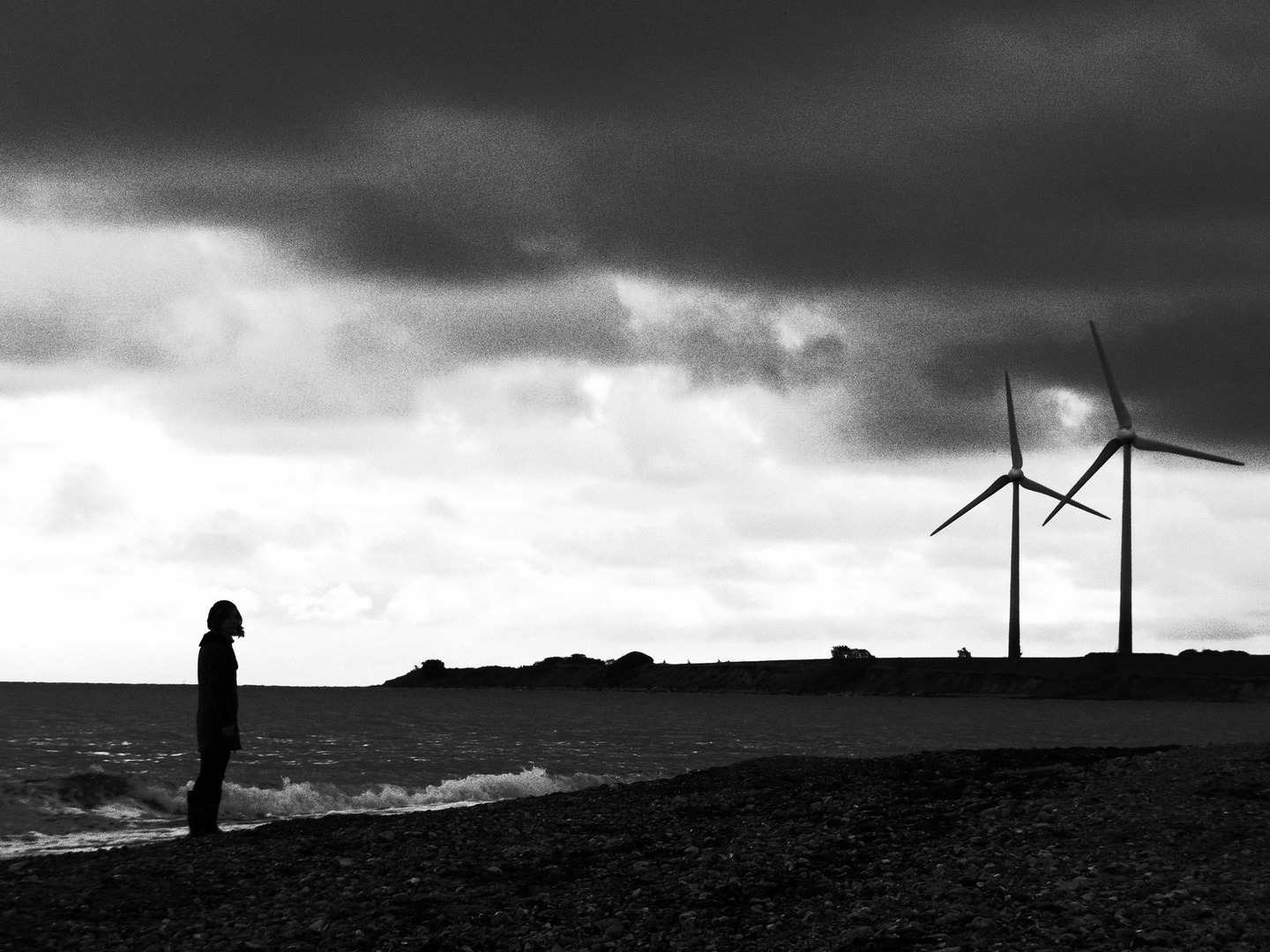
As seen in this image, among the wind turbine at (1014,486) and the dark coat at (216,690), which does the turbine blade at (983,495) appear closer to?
the wind turbine at (1014,486)

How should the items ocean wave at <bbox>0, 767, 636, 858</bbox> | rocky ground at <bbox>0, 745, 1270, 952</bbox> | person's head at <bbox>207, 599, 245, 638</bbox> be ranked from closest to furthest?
rocky ground at <bbox>0, 745, 1270, 952</bbox> → person's head at <bbox>207, 599, 245, 638</bbox> → ocean wave at <bbox>0, 767, 636, 858</bbox>

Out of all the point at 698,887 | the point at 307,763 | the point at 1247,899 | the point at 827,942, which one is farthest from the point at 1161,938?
the point at 307,763

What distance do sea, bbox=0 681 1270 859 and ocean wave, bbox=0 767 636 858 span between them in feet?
0.19

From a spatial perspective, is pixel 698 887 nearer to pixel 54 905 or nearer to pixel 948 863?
pixel 948 863

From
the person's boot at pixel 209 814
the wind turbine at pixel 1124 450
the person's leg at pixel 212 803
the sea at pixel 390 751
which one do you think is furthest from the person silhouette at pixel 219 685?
the wind turbine at pixel 1124 450

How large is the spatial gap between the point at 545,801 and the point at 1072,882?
1084cm

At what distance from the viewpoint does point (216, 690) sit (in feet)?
62.9

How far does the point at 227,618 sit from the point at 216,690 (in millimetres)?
1026

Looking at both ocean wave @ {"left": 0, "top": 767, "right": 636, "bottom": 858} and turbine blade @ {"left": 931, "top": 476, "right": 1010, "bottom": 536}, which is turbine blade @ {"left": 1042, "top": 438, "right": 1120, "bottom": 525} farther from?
ocean wave @ {"left": 0, "top": 767, "right": 636, "bottom": 858}

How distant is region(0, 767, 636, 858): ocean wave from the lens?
2981 centimetres

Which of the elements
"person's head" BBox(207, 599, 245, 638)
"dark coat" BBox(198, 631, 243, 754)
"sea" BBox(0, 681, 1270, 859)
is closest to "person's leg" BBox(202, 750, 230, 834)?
"dark coat" BBox(198, 631, 243, 754)

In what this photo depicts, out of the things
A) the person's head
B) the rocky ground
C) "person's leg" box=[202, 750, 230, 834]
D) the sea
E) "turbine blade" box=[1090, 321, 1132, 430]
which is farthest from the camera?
"turbine blade" box=[1090, 321, 1132, 430]

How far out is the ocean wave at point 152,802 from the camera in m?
29.8

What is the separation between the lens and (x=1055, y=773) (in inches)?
912
